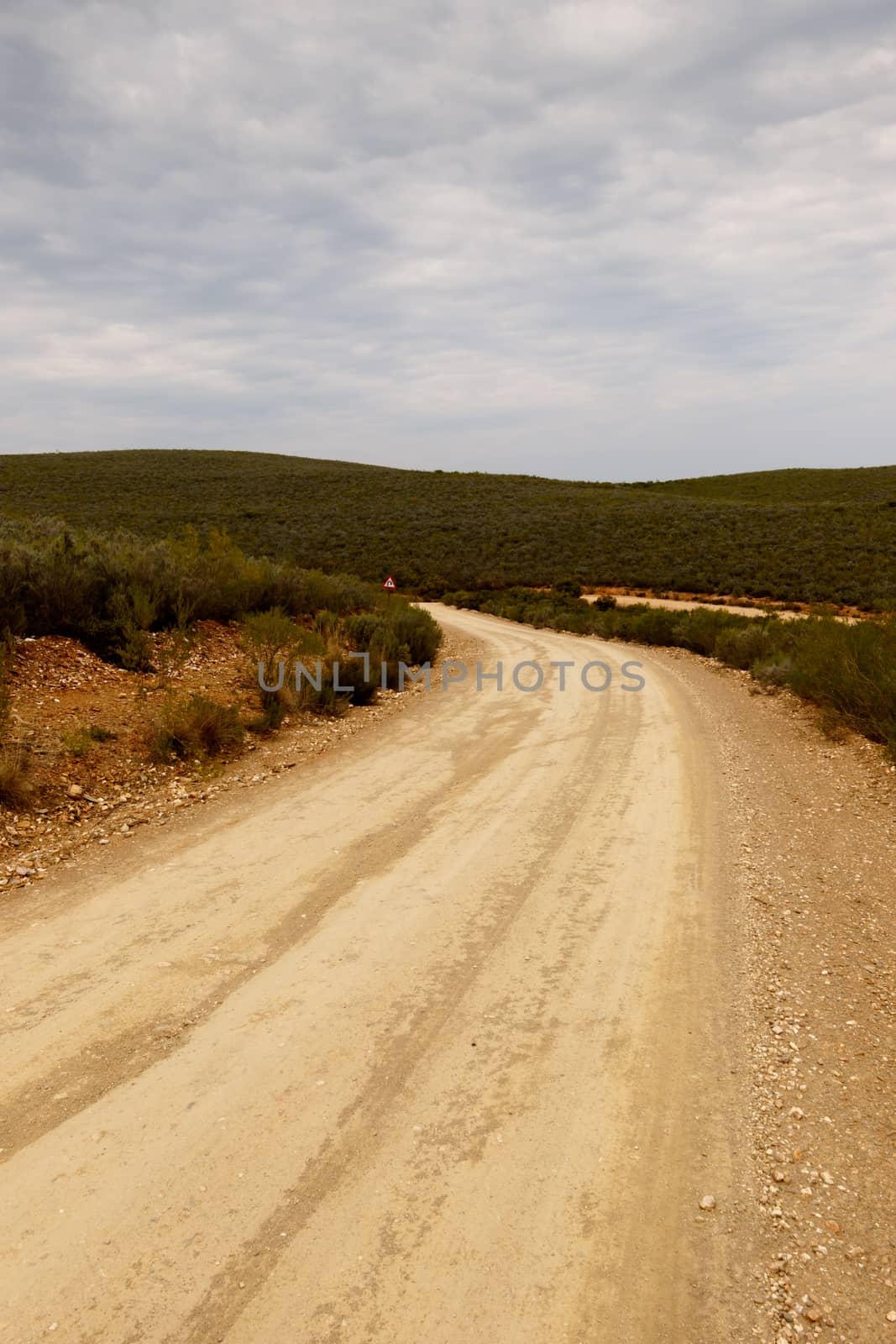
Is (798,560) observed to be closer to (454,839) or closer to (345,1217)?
(454,839)

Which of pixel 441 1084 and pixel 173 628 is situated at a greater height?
pixel 173 628

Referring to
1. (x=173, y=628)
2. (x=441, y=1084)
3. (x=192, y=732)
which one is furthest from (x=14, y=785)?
(x=173, y=628)

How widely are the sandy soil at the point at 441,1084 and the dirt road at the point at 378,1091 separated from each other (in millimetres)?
12

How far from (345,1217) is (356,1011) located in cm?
113

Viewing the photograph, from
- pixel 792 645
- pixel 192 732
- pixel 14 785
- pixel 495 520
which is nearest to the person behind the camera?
pixel 14 785

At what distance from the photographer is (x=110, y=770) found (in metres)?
7.05

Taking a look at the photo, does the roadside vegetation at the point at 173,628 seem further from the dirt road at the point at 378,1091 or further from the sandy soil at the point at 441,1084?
the dirt road at the point at 378,1091

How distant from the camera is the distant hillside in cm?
3766

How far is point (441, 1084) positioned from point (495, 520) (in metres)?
52.9

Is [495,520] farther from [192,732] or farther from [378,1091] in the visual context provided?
[378,1091]

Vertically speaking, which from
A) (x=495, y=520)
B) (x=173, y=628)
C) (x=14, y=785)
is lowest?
(x=14, y=785)

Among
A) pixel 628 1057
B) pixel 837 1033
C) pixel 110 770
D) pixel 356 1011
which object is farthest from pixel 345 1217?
pixel 110 770

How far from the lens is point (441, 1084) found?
3.14m

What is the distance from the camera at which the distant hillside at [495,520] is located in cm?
3766
